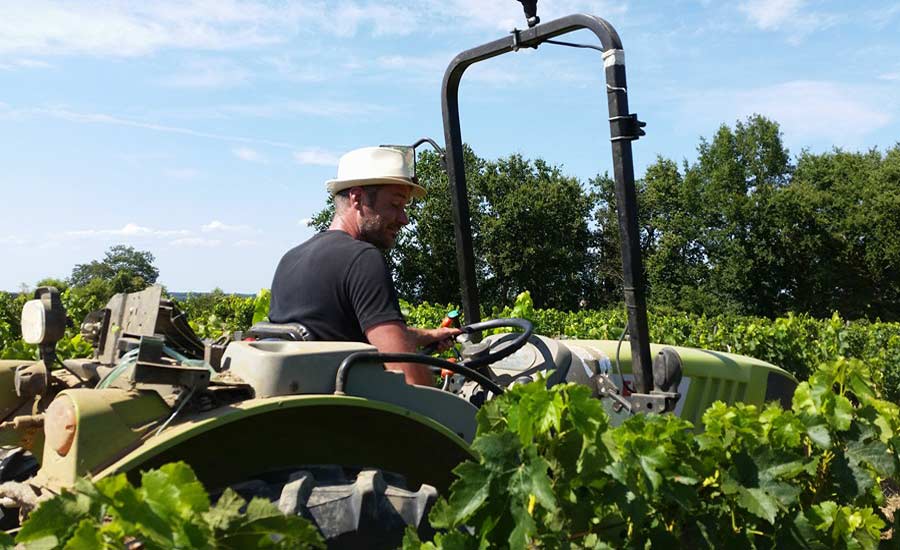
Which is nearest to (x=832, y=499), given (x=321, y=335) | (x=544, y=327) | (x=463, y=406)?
(x=463, y=406)

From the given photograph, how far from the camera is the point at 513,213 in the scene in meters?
51.7

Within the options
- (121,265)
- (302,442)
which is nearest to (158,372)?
(302,442)

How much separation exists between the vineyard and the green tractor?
197 millimetres

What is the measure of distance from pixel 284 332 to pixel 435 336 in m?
0.67

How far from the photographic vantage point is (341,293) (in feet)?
10.6

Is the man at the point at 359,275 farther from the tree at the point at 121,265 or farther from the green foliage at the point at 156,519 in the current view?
the tree at the point at 121,265

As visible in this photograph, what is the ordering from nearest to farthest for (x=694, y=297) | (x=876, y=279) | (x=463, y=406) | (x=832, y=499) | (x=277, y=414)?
(x=277, y=414), (x=832, y=499), (x=463, y=406), (x=876, y=279), (x=694, y=297)

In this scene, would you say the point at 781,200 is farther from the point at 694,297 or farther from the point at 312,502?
the point at 312,502

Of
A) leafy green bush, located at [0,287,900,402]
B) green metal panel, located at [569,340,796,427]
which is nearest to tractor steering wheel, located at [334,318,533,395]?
green metal panel, located at [569,340,796,427]

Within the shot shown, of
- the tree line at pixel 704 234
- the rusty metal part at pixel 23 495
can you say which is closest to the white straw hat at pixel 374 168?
the rusty metal part at pixel 23 495

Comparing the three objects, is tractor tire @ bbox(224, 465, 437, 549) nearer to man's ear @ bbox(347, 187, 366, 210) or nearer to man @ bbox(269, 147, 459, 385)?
man @ bbox(269, 147, 459, 385)

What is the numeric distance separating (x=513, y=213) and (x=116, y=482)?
5069 cm

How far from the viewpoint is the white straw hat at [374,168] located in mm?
3754

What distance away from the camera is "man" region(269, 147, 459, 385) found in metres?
3.17
